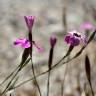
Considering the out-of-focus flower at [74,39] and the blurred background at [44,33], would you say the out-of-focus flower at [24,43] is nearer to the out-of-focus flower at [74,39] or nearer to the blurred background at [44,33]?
the out-of-focus flower at [74,39]

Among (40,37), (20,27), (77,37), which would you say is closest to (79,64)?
(40,37)

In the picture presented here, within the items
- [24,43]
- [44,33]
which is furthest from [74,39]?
[44,33]

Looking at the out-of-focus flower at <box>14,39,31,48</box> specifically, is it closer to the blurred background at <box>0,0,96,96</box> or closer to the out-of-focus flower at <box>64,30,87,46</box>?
the out-of-focus flower at <box>64,30,87,46</box>

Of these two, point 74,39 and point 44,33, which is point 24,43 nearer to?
point 74,39

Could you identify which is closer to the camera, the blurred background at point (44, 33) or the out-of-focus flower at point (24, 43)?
the out-of-focus flower at point (24, 43)

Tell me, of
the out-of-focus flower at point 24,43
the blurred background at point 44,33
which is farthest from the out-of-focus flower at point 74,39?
the blurred background at point 44,33

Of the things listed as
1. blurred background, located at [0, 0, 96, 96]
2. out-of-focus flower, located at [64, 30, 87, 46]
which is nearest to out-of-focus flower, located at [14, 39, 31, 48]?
out-of-focus flower, located at [64, 30, 87, 46]

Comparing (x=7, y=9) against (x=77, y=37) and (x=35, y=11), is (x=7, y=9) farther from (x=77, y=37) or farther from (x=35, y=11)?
(x=77, y=37)

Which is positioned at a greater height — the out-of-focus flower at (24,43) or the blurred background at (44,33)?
the out-of-focus flower at (24,43)

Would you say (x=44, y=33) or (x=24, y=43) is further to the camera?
(x=44, y=33)
